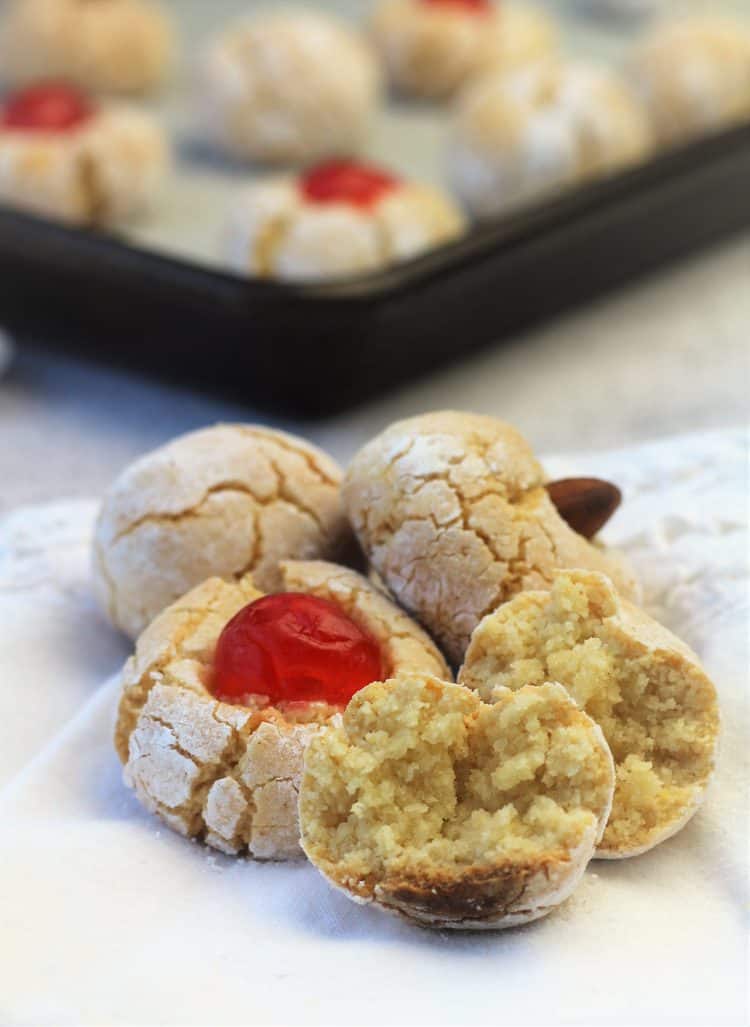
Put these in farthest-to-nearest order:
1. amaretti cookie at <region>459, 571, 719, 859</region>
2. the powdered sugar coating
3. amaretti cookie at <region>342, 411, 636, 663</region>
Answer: the powdered sugar coating, amaretti cookie at <region>342, 411, 636, 663</region>, amaretti cookie at <region>459, 571, 719, 859</region>

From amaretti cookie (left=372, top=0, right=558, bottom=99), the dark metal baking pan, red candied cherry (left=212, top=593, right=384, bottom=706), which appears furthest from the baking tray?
amaretti cookie (left=372, top=0, right=558, bottom=99)

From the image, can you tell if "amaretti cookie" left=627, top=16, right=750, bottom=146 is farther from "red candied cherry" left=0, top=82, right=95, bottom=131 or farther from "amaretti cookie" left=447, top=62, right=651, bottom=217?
"red candied cherry" left=0, top=82, right=95, bottom=131

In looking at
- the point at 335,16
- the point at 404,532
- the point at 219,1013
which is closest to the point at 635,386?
the point at 404,532

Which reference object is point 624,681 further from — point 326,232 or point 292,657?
Answer: point 326,232

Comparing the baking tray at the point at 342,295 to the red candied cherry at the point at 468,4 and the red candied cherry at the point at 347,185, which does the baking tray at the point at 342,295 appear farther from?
the red candied cherry at the point at 468,4

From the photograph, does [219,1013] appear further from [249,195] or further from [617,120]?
[617,120]

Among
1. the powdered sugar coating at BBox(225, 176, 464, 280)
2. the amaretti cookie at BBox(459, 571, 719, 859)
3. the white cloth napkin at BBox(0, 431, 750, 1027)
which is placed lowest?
the powdered sugar coating at BBox(225, 176, 464, 280)

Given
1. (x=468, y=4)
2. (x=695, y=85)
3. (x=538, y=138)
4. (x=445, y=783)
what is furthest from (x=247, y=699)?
(x=468, y=4)
